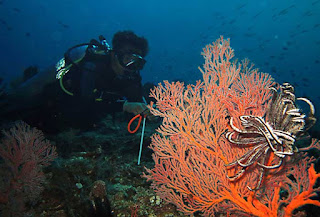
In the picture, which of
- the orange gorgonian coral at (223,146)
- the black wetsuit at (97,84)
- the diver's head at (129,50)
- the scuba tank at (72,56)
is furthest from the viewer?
the diver's head at (129,50)

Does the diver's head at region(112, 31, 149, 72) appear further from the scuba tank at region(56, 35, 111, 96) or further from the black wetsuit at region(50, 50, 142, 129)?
the scuba tank at region(56, 35, 111, 96)

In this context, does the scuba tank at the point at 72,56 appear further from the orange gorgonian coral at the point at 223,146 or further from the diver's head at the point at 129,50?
the orange gorgonian coral at the point at 223,146

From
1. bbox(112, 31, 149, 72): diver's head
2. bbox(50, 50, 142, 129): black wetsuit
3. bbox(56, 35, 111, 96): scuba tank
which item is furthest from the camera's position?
bbox(112, 31, 149, 72): diver's head

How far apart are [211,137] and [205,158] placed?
323 millimetres

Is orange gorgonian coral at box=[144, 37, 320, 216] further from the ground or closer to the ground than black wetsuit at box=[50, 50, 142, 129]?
closer to the ground

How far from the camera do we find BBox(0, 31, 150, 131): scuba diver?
5695mm

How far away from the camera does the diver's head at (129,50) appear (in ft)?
19.6

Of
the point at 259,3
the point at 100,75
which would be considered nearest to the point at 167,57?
the point at 259,3

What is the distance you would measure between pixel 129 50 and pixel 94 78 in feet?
5.54

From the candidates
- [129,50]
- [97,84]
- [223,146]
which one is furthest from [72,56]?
[223,146]

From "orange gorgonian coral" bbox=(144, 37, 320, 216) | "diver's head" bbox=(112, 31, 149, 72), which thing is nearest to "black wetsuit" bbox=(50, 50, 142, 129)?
"diver's head" bbox=(112, 31, 149, 72)

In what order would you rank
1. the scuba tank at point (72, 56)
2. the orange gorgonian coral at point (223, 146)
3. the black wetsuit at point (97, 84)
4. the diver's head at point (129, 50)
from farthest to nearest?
the diver's head at point (129, 50)
the scuba tank at point (72, 56)
the black wetsuit at point (97, 84)
the orange gorgonian coral at point (223, 146)

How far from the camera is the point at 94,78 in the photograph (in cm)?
566

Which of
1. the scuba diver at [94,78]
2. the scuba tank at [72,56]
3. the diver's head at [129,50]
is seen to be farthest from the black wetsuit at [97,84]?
the diver's head at [129,50]
